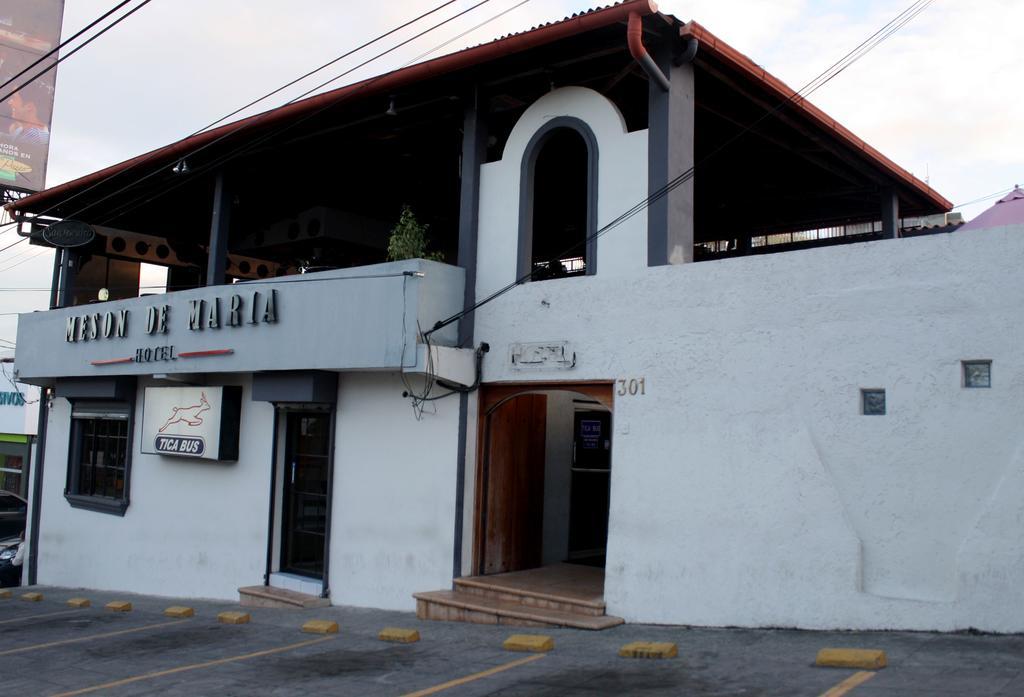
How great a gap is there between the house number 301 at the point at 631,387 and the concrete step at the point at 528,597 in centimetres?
215

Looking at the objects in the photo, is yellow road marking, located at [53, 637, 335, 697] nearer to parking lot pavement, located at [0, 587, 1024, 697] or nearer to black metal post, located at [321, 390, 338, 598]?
parking lot pavement, located at [0, 587, 1024, 697]

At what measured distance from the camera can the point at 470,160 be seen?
11.7 m

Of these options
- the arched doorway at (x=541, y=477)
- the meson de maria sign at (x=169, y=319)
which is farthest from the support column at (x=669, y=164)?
the meson de maria sign at (x=169, y=319)

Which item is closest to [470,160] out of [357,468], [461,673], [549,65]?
[549,65]

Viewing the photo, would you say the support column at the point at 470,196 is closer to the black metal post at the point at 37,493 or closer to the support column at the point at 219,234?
the support column at the point at 219,234

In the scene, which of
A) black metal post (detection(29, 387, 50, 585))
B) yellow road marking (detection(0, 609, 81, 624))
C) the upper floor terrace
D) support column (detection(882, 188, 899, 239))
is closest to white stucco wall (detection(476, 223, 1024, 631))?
the upper floor terrace

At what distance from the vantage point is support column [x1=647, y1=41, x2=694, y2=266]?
1006 centimetres

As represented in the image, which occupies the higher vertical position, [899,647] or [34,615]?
[899,647]

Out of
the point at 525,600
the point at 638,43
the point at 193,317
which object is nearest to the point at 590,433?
the point at 525,600

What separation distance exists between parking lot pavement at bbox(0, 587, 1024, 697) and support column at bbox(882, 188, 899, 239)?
9.28 metres

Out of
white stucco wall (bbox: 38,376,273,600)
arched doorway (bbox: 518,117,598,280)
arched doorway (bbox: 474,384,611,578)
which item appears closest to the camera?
arched doorway (bbox: 518,117,598,280)

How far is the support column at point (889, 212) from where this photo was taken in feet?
51.2

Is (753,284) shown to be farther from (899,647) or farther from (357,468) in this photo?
(357,468)

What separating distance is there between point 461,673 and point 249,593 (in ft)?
19.4
